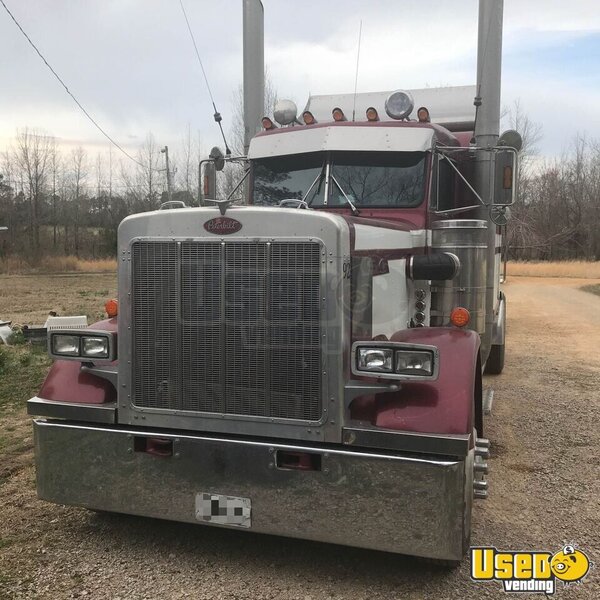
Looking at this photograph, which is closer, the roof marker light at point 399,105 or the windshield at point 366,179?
the windshield at point 366,179

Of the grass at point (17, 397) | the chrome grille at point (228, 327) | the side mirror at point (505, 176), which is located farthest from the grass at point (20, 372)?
the side mirror at point (505, 176)

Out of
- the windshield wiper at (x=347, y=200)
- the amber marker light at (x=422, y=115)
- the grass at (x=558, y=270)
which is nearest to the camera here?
the windshield wiper at (x=347, y=200)

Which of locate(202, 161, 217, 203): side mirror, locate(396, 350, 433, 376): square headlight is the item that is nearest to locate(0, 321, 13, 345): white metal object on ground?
locate(202, 161, 217, 203): side mirror

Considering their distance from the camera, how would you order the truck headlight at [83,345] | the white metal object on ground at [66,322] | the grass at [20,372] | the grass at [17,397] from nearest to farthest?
the truck headlight at [83,345] < the grass at [17,397] < the grass at [20,372] < the white metal object on ground at [66,322]

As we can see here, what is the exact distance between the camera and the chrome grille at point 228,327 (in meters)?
3.40

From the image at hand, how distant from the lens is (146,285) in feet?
11.9

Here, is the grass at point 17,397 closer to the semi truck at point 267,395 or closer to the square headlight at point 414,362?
the semi truck at point 267,395

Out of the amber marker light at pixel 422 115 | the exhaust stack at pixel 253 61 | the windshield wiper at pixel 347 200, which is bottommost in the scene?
the windshield wiper at pixel 347 200

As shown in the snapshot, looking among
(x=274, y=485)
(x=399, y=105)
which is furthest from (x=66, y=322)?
(x=274, y=485)

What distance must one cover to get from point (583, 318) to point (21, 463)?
1417cm

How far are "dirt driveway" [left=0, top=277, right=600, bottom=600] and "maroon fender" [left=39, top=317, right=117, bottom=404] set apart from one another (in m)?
0.88

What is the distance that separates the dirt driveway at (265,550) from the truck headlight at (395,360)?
3.79 ft

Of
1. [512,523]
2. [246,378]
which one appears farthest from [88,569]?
[512,523]

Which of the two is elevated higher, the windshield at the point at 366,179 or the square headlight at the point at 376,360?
the windshield at the point at 366,179
